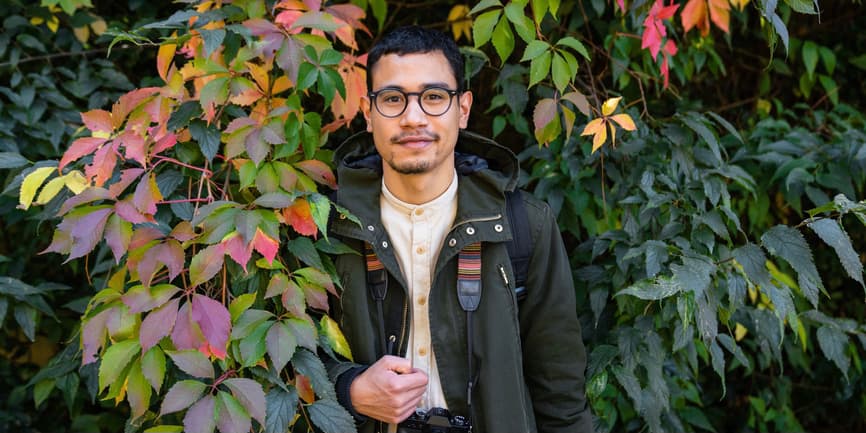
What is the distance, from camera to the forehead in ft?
5.60

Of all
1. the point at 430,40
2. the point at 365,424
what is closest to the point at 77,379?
the point at 365,424

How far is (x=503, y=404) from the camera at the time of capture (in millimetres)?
1696

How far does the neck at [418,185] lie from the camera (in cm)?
177

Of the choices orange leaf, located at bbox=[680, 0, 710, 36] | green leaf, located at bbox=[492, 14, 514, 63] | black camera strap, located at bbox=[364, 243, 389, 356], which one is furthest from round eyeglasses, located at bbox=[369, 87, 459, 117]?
orange leaf, located at bbox=[680, 0, 710, 36]

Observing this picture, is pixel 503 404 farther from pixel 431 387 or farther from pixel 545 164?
pixel 545 164

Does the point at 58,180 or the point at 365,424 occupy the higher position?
the point at 58,180

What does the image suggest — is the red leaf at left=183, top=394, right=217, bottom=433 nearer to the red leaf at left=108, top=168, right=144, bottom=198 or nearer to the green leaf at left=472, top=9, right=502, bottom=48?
the red leaf at left=108, top=168, right=144, bottom=198

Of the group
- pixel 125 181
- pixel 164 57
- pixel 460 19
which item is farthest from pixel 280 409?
pixel 460 19

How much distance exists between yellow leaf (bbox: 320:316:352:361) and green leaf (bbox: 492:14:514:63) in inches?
31.7

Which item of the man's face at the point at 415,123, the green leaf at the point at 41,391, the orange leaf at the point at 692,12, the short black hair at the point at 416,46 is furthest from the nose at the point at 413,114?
the green leaf at the point at 41,391

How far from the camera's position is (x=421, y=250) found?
176 cm

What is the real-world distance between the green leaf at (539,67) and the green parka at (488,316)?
23 cm

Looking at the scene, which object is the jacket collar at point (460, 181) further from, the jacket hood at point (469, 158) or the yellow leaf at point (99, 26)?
the yellow leaf at point (99, 26)

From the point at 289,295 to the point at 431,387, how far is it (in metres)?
0.43
